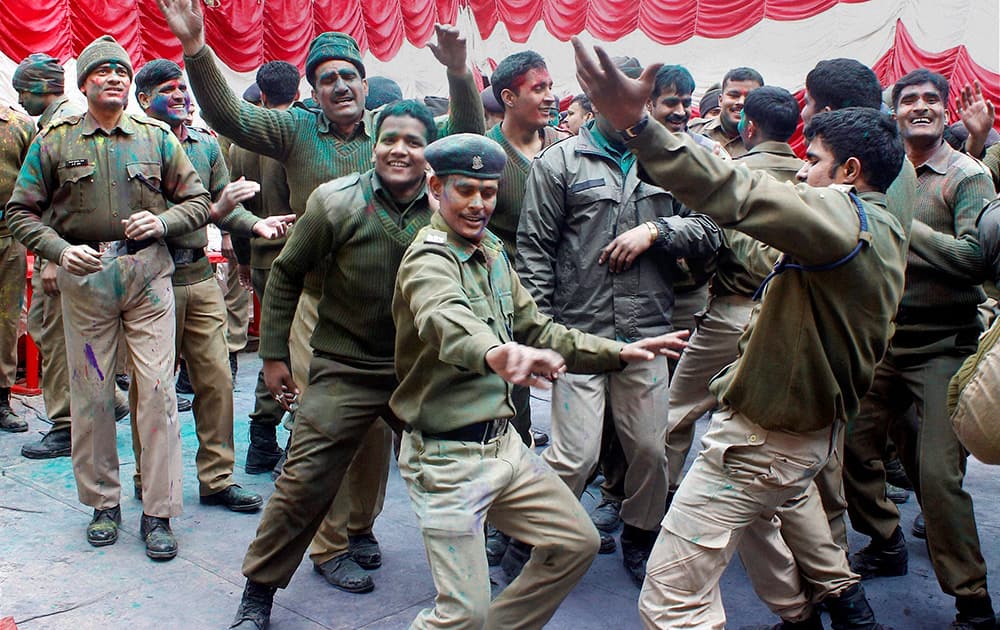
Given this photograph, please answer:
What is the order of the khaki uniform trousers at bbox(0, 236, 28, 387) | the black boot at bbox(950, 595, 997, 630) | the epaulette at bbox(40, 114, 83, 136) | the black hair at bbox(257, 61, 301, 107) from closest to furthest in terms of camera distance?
the black boot at bbox(950, 595, 997, 630)
the epaulette at bbox(40, 114, 83, 136)
the black hair at bbox(257, 61, 301, 107)
the khaki uniform trousers at bbox(0, 236, 28, 387)

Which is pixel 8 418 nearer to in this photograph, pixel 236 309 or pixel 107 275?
pixel 236 309

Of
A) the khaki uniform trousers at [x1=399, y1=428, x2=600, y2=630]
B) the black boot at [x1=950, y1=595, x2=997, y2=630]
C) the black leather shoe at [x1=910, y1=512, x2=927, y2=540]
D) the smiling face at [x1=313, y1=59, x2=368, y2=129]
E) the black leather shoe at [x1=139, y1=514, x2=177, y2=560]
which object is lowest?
the black leather shoe at [x1=139, y1=514, x2=177, y2=560]

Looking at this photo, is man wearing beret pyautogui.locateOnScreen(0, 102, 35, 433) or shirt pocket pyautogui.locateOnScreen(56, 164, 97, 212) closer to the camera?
shirt pocket pyautogui.locateOnScreen(56, 164, 97, 212)

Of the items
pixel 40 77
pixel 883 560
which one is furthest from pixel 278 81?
pixel 883 560

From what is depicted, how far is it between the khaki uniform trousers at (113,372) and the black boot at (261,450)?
106 cm

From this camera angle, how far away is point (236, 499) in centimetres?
482

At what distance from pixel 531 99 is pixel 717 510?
2.36 m

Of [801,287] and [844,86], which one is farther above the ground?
[844,86]

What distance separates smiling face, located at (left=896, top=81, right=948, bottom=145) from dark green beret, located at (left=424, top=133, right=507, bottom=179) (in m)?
2.15

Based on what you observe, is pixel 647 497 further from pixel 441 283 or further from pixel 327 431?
pixel 441 283

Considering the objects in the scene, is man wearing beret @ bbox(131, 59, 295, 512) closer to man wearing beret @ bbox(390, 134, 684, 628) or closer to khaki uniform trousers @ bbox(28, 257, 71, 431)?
khaki uniform trousers @ bbox(28, 257, 71, 431)

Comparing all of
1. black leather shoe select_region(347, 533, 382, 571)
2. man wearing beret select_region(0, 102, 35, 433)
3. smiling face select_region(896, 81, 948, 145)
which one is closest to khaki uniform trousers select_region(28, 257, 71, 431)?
man wearing beret select_region(0, 102, 35, 433)

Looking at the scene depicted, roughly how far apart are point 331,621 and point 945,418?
261 cm

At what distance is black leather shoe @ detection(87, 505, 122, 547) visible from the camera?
4324 millimetres
